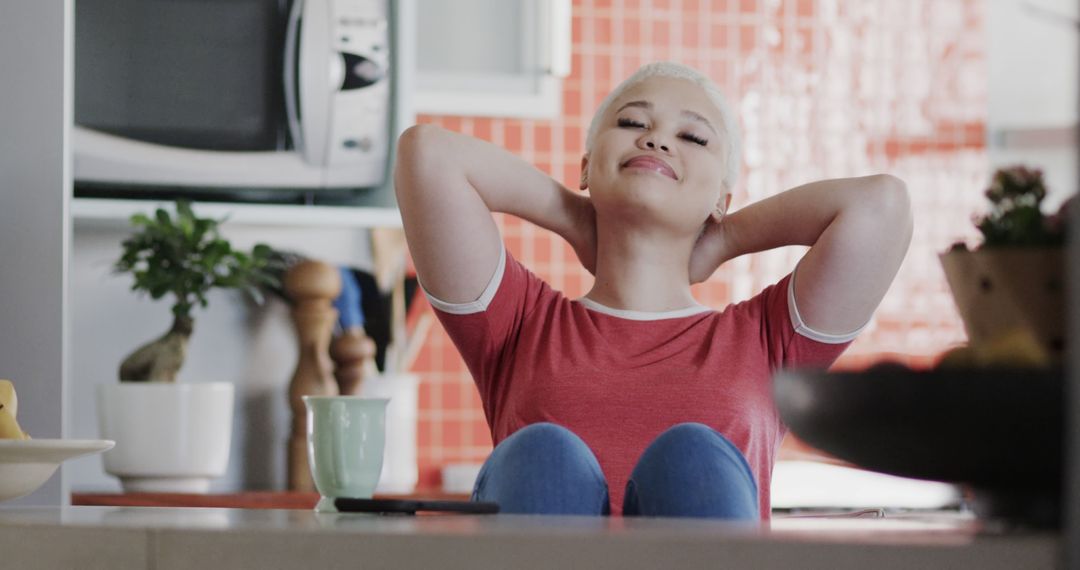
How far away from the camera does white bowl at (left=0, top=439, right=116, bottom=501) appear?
105 centimetres

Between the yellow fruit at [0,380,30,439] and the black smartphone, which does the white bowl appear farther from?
the black smartphone

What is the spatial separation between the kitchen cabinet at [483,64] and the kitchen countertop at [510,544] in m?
2.21

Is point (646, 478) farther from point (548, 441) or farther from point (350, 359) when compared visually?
point (350, 359)

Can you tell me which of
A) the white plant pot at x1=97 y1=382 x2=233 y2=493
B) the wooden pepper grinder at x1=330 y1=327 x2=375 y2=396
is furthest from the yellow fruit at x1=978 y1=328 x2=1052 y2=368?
the wooden pepper grinder at x1=330 y1=327 x2=375 y2=396

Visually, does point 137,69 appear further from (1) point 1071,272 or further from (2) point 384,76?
(1) point 1071,272

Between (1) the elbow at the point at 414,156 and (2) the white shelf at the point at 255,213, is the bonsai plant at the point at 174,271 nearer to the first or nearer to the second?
(2) the white shelf at the point at 255,213

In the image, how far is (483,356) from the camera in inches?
63.3

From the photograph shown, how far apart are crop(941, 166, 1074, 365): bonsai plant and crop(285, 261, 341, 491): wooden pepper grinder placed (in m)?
2.02

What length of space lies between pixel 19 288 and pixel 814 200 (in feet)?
3.11

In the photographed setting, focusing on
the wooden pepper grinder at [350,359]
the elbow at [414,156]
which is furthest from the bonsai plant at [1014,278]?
the wooden pepper grinder at [350,359]

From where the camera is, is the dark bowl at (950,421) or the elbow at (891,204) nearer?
the dark bowl at (950,421)

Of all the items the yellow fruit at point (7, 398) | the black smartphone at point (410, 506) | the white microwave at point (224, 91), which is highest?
the white microwave at point (224, 91)

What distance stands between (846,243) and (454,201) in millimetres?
447

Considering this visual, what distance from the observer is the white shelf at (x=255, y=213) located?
8.27ft
